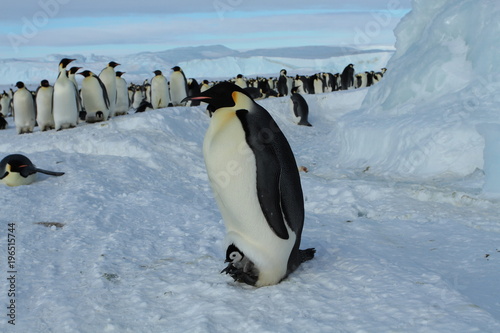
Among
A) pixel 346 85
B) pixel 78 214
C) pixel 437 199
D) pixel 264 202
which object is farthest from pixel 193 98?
pixel 346 85

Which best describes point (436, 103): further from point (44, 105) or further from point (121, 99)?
point (121, 99)

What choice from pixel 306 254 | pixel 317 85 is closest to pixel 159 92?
pixel 317 85

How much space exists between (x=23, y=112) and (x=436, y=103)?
781 cm

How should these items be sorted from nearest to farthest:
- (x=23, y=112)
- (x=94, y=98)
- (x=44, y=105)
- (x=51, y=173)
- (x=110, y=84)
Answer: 1. (x=51, y=173)
2. (x=44, y=105)
3. (x=94, y=98)
4. (x=23, y=112)
5. (x=110, y=84)

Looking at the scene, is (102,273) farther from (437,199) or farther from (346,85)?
(346,85)

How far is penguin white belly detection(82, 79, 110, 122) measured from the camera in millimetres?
9492

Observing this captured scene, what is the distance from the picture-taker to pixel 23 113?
10.1 meters

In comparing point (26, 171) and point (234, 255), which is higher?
point (234, 255)

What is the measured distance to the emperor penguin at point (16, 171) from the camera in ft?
17.8

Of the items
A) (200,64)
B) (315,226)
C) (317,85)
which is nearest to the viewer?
(315,226)

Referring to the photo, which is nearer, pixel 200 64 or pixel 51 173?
pixel 51 173

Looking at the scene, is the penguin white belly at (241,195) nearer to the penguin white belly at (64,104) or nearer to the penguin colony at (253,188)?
the penguin colony at (253,188)

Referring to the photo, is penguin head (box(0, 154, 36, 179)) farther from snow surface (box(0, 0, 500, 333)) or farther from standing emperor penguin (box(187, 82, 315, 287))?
standing emperor penguin (box(187, 82, 315, 287))

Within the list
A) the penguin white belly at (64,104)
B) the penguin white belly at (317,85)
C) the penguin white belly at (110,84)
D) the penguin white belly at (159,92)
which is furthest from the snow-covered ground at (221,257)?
the penguin white belly at (317,85)
